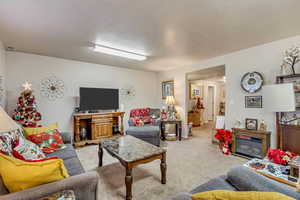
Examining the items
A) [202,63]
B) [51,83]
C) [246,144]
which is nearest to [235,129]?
[246,144]

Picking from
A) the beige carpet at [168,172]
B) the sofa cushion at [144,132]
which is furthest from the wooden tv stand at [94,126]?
the sofa cushion at [144,132]

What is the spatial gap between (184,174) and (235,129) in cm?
161

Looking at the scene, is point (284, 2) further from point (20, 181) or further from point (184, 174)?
point (20, 181)

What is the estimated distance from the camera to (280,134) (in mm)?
2375

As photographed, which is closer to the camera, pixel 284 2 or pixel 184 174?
pixel 284 2

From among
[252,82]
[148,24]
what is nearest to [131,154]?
[148,24]

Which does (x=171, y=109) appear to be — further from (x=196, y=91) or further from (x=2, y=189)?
(x=2, y=189)

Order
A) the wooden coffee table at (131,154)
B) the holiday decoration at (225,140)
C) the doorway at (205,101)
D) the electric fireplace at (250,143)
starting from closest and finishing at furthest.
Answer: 1. the wooden coffee table at (131,154)
2. the electric fireplace at (250,143)
3. the holiday decoration at (225,140)
4. the doorway at (205,101)

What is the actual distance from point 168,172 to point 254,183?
1.55 metres

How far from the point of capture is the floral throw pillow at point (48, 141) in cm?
207

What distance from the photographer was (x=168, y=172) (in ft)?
7.68

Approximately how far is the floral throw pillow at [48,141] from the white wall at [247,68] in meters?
3.61

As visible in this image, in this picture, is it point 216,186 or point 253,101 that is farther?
point 253,101

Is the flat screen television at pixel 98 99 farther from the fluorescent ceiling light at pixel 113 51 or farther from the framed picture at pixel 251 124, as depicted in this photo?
the framed picture at pixel 251 124
